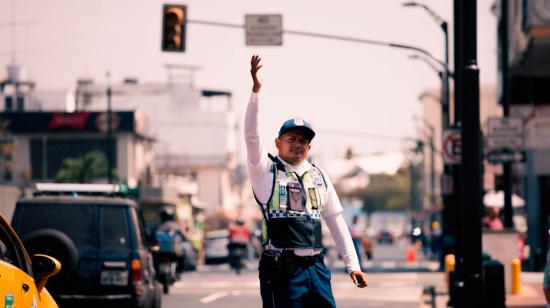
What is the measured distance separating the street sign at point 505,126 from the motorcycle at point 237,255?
14.7m

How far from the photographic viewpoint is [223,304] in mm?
22766

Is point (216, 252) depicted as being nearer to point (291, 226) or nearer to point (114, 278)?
point (114, 278)

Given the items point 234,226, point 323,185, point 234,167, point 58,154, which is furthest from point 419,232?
point 234,167

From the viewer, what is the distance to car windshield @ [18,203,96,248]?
1661 cm

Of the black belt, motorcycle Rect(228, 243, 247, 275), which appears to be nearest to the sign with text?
motorcycle Rect(228, 243, 247, 275)

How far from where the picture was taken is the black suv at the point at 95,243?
54.4 feet

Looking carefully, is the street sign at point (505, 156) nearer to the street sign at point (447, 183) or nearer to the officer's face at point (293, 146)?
the street sign at point (447, 183)

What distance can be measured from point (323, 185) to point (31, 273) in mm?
2037

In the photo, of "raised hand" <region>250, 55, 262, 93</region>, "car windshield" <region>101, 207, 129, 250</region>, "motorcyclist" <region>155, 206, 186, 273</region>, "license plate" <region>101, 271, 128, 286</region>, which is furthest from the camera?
"motorcyclist" <region>155, 206, 186, 273</region>

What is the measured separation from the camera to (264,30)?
31.4 m

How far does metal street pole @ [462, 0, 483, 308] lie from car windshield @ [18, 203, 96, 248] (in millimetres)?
4657

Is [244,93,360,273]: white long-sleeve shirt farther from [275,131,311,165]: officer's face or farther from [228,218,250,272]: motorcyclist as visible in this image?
[228,218,250,272]: motorcyclist

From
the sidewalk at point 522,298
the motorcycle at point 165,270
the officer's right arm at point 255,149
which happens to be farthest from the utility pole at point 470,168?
the motorcycle at point 165,270

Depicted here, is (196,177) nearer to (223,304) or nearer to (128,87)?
(128,87)
